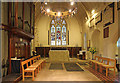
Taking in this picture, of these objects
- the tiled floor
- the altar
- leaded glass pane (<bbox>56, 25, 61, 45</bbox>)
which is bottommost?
the tiled floor

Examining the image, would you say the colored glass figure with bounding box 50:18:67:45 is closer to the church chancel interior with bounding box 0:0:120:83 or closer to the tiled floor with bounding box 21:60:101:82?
the church chancel interior with bounding box 0:0:120:83

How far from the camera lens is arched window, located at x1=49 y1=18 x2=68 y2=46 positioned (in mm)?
14430

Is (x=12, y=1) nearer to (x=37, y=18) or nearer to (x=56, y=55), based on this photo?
(x=56, y=55)

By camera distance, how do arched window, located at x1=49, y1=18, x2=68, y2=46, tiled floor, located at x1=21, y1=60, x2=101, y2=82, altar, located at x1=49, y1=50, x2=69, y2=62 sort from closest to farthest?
tiled floor, located at x1=21, y1=60, x2=101, y2=82 → altar, located at x1=49, y1=50, x2=69, y2=62 → arched window, located at x1=49, y1=18, x2=68, y2=46

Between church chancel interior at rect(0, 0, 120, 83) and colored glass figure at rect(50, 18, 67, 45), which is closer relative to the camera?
church chancel interior at rect(0, 0, 120, 83)

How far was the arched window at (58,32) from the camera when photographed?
1443cm

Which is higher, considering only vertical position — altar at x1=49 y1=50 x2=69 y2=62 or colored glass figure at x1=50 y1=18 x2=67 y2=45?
colored glass figure at x1=50 y1=18 x2=67 y2=45

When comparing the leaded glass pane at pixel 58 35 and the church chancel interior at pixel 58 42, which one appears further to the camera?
the leaded glass pane at pixel 58 35

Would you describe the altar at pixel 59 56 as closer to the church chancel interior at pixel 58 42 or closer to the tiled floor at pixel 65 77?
the church chancel interior at pixel 58 42

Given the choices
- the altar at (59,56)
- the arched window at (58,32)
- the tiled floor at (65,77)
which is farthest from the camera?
the arched window at (58,32)


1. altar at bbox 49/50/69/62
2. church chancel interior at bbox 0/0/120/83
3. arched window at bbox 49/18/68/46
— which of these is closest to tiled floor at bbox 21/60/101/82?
church chancel interior at bbox 0/0/120/83

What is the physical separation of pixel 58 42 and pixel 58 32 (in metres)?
1.35

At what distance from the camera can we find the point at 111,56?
6129 mm

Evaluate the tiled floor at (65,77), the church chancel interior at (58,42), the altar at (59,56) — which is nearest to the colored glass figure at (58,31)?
the church chancel interior at (58,42)
